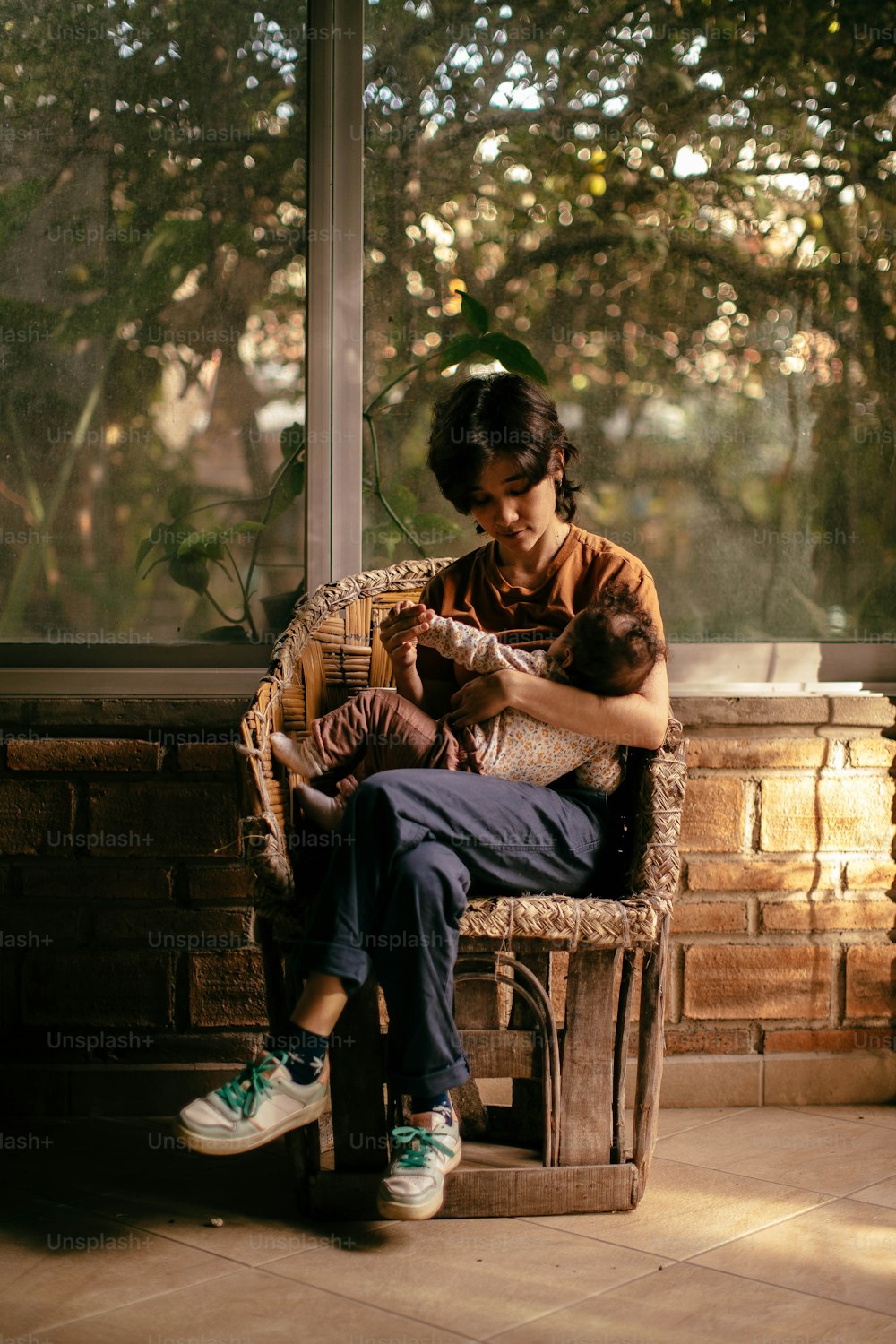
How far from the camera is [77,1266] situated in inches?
69.2

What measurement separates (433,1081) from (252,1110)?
25cm

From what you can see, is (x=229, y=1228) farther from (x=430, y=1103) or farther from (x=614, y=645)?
(x=614, y=645)

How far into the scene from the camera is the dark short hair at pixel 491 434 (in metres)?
2.15

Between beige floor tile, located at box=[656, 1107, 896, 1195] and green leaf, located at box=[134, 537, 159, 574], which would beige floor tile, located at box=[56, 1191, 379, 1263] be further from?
green leaf, located at box=[134, 537, 159, 574]

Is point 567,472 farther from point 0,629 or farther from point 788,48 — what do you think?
point 0,629

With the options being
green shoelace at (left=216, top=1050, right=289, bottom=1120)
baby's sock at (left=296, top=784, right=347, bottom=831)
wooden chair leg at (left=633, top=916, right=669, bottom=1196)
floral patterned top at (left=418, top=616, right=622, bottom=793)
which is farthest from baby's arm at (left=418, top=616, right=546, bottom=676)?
green shoelace at (left=216, top=1050, right=289, bottom=1120)

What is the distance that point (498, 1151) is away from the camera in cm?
216

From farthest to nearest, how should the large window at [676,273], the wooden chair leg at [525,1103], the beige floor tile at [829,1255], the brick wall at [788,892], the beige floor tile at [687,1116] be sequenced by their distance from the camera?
the large window at [676,273], the brick wall at [788,892], the beige floor tile at [687,1116], the wooden chair leg at [525,1103], the beige floor tile at [829,1255]

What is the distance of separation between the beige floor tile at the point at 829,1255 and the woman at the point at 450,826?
1.43 feet

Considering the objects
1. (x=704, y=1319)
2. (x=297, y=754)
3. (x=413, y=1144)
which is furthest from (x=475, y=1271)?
(x=297, y=754)

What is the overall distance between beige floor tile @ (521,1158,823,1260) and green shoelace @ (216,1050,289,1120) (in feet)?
1.58

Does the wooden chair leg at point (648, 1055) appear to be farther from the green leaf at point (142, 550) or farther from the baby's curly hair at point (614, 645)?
the green leaf at point (142, 550)

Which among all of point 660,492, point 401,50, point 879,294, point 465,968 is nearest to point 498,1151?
point 465,968

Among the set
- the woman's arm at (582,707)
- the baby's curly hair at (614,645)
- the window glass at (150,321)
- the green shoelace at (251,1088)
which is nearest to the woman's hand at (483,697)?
the woman's arm at (582,707)
